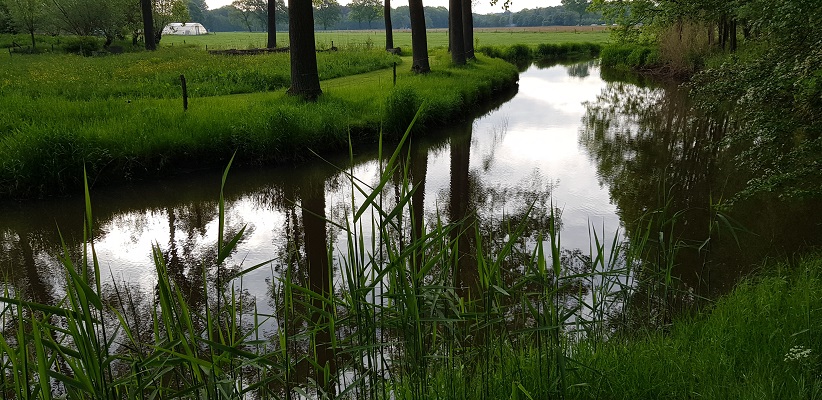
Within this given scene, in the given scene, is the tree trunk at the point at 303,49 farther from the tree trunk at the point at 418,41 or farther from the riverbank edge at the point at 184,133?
the tree trunk at the point at 418,41

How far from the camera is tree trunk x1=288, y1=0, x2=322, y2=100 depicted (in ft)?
42.4

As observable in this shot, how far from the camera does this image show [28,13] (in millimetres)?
30812

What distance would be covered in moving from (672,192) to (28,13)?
109ft

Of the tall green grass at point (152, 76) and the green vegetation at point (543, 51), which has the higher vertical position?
the green vegetation at point (543, 51)

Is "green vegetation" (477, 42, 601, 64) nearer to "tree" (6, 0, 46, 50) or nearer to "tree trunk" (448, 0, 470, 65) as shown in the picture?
"tree trunk" (448, 0, 470, 65)

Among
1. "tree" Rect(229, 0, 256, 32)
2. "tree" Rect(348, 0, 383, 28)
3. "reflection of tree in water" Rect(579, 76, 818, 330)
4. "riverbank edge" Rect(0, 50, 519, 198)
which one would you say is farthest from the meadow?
"tree" Rect(348, 0, 383, 28)

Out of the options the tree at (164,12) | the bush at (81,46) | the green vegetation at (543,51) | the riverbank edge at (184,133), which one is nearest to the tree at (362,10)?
the green vegetation at (543,51)

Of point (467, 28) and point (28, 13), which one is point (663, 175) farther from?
point (28, 13)

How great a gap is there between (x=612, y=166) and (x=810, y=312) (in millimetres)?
7463

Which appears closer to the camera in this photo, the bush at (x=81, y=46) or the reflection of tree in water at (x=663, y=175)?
the reflection of tree in water at (x=663, y=175)

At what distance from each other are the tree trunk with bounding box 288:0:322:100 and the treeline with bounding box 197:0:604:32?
69630 mm

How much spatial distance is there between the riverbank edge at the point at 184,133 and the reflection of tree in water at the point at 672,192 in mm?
3275

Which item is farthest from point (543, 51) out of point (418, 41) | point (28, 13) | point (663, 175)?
point (663, 175)

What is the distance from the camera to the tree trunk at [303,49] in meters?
12.9
